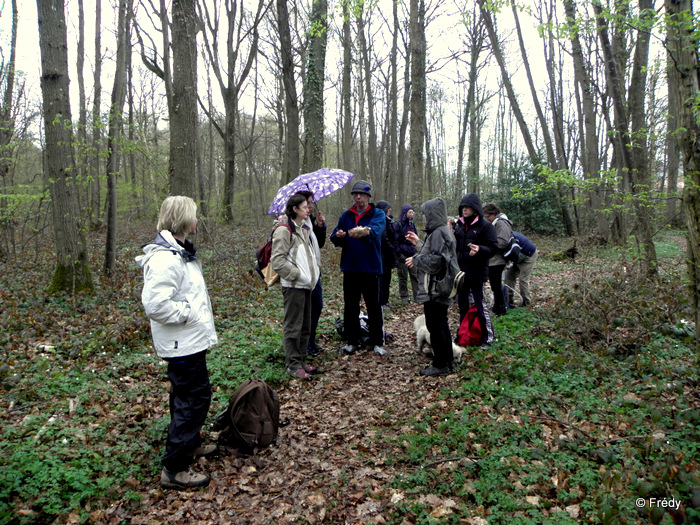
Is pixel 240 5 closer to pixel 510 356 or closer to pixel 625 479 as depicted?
pixel 510 356

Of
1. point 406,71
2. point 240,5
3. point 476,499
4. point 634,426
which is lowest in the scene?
point 476,499

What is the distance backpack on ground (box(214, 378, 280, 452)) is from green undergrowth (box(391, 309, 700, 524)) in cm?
126

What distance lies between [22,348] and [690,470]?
745cm

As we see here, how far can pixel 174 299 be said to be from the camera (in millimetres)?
3180

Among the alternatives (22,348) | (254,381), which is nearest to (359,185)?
(254,381)

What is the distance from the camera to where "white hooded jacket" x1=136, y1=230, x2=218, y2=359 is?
3.03m

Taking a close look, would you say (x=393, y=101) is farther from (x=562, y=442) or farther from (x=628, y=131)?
(x=562, y=442)

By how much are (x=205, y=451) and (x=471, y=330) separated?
4.07 meters

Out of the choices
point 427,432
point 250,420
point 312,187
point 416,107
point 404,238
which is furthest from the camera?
point 416,107

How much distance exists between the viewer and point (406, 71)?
20922 millimetres

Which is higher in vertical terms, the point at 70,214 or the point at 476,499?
the point at 70,214

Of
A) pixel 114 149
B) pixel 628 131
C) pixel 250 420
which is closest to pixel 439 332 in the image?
pixel 250 420

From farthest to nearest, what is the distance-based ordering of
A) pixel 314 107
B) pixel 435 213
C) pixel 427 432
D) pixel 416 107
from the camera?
pixel 416 107
pixel 314 107
pixel 435 213
pixel 427 432

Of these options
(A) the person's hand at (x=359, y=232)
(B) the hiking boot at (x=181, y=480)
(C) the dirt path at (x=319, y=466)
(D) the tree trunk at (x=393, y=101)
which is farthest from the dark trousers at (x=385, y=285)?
(D) the tree trunk at (x=393, y=101)
